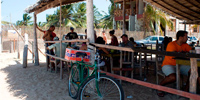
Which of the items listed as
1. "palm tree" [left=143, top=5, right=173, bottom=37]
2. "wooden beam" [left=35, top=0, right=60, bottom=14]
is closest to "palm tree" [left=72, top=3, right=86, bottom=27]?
"palm tree" [left=143, top=5, right=173, bottom=37]

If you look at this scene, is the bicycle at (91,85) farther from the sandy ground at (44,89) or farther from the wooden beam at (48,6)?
the wooden beam at (48,6)

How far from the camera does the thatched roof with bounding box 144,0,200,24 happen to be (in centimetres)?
773

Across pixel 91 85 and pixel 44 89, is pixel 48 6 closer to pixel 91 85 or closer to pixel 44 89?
pixel 44 89

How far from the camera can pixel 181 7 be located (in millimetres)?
8344

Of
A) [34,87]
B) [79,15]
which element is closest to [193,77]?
[34,87]

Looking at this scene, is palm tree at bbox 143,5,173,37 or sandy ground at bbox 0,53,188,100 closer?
sandy ground at bbox 0,53,188,100

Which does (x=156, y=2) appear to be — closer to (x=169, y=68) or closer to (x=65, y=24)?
(x=169, y=68)

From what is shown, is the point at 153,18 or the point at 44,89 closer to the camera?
the point at 44,89

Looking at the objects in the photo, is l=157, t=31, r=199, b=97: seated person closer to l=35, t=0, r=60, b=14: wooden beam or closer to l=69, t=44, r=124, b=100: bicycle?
l=69, t=44, r=124, b=100: bicycle

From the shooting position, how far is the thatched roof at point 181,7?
773 cm

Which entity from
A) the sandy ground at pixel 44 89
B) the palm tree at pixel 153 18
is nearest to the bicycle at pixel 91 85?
the sandy ground at pixel 44 89

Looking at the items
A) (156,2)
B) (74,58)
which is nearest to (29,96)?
(74,58)

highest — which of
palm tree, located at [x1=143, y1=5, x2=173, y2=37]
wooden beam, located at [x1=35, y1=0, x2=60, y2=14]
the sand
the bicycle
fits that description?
palm tree, located at [x1=143, y1=5, x2=173, y2=37]

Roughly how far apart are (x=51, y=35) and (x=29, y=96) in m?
3.75
